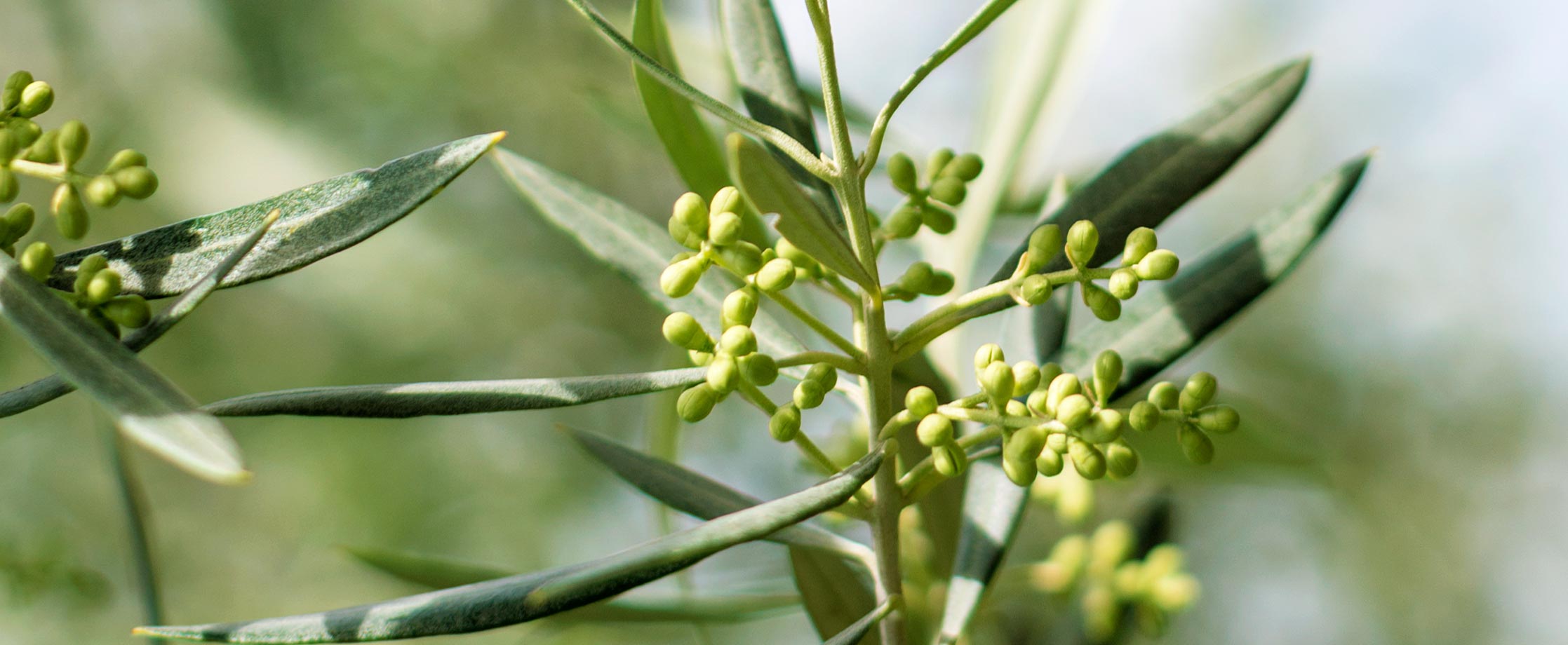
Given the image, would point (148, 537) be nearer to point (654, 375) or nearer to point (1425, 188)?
point (654, 375)

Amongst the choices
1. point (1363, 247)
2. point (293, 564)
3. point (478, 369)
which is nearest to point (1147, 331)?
point (478, 369)

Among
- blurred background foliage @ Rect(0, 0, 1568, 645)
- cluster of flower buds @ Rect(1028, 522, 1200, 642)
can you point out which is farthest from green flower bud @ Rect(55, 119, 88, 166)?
blurred background foliage @ Rect(0, 0, 1568, 645)

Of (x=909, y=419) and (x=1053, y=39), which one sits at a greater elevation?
(x=1053, y=39)

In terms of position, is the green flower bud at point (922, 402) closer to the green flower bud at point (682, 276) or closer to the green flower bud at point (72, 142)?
the green flower bud at point (682, 276)

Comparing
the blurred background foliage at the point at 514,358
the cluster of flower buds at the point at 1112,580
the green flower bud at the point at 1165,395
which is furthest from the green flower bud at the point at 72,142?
the blurred background foliage at the point at 514,358

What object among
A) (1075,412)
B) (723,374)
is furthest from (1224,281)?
(723,374)

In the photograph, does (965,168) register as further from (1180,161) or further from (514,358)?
(514,358)

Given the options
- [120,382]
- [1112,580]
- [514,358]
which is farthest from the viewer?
[514,358]
